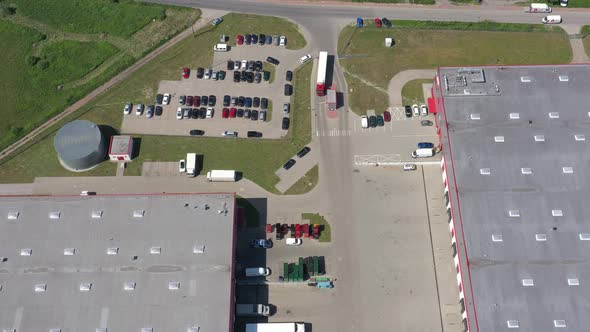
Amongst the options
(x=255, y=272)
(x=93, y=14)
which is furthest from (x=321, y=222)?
(x=93, y=14)

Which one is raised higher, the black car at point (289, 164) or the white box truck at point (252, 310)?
the black car at point (289, 164)

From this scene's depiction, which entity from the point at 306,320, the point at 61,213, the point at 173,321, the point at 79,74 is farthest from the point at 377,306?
the point at 79,74

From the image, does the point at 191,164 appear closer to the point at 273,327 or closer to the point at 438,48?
the point at 273,327

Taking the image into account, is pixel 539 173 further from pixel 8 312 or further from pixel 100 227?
pixel 8 312

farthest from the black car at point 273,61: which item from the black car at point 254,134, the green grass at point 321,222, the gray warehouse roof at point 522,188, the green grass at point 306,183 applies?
the green grass at point 321,222

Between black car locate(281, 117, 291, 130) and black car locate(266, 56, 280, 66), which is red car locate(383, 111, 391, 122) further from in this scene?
black car locate(266, 56, 280, 66)

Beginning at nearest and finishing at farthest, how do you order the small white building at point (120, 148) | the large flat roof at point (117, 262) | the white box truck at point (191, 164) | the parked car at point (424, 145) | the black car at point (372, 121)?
1. the large flat roof at point (117, 262)
2. the white box truck at point (191, 164)
3. the small white building at point (120, 148)
4. the parked car at point (424, 145)
5. the black car at point (372, 121)

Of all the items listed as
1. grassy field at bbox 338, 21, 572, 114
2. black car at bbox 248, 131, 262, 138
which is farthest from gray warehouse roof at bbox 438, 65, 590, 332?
Result: black car at bbox 248, 131, 262, 138

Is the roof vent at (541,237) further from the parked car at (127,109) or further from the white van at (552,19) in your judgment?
the parked car at (127,109)
